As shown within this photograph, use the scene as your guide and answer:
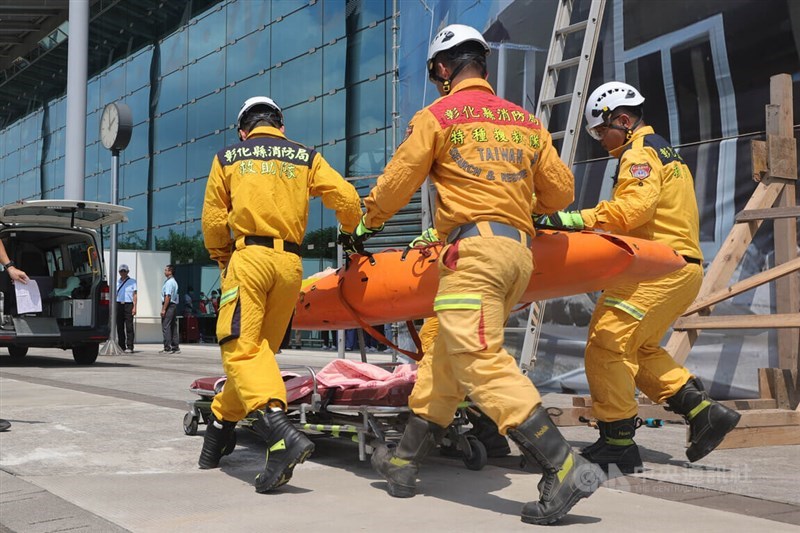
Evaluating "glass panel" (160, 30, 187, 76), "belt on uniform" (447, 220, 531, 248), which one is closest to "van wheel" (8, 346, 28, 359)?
"belt on uniform" (447, 220, 531, 248)

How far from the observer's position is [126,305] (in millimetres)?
17125

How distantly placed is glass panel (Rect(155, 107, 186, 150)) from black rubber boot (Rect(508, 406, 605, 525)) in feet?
80.2

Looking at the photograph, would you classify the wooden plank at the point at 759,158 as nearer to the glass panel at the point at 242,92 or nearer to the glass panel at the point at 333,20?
the glass panel at the point at 333,20

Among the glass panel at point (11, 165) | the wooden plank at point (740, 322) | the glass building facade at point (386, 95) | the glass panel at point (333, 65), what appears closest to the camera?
the wooden plank at point (740, 322)

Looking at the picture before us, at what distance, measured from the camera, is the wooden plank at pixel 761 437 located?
516 centimetres

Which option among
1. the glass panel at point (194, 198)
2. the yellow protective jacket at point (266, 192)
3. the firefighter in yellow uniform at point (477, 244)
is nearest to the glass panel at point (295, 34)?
the glass panel at point (194, 198)

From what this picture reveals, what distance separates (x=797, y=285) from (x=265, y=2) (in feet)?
61.2

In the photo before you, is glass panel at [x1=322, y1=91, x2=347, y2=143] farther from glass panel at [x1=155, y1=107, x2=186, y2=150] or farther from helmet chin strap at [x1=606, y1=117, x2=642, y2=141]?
helmet chin strap at [x1=606, y1=117, x2=642, y2=141]

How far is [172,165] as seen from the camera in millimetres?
26625

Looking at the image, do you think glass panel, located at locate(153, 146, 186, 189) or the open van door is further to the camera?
glass panel, located at locate(153, 146, 186, 189)

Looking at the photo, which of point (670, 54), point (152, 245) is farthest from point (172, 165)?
point (670, 54)

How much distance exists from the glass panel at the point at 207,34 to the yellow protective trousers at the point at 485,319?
73.6 ft

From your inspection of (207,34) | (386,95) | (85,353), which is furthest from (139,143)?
(85,353)

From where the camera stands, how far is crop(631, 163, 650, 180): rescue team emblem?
14.5 ft
